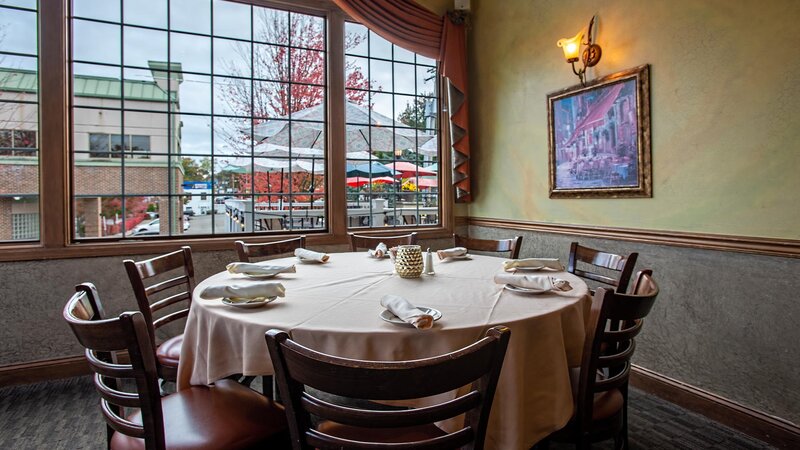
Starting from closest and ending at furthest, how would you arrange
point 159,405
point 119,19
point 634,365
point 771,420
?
point 159,405 → point 771,420 → point 634,365 → point 119,19

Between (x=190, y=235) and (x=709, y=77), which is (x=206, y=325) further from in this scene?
(x=709, y=77)

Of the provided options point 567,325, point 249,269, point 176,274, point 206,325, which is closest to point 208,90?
point 176,274

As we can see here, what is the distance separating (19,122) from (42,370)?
1.61 meters

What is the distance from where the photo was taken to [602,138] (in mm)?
2873

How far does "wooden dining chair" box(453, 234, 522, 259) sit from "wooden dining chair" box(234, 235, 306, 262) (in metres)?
1.08

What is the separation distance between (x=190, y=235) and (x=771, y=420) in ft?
11.9

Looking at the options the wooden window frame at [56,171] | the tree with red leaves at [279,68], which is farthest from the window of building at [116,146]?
the tree with red leaves at [279,68]

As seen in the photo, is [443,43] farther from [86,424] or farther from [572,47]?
[86,424]

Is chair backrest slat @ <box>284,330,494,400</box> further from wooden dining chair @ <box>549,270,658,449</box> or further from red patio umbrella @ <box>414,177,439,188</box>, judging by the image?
red patio umbrella @ <box>414,177,439,188</box>

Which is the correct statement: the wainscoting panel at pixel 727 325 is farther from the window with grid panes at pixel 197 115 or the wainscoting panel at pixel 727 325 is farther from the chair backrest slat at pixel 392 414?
the window with grid panes at pixel 197 115

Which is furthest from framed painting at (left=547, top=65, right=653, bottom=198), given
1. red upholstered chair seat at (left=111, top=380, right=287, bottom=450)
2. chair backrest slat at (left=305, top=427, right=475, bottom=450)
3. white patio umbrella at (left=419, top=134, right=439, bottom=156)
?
red upholstered chair seat at (left=111, top=380, right=287, bottom=450)

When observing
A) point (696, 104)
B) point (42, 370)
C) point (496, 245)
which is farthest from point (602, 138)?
point (42, 370)

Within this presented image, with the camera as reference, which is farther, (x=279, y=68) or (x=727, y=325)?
(x=279, y=68)

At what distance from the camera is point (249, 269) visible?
6.45 ft
